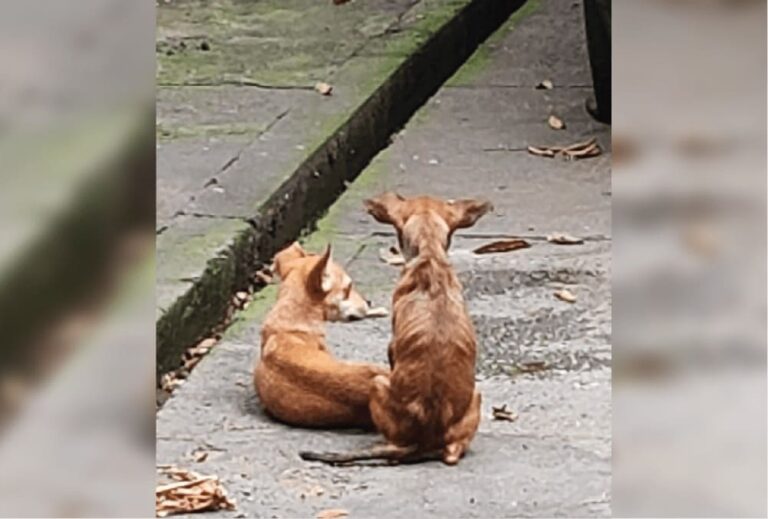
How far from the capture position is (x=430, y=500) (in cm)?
194

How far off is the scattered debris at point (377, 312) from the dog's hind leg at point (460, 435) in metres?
0.41

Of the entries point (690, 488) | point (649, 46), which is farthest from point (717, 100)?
point (690, 488)

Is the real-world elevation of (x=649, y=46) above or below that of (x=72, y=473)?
above

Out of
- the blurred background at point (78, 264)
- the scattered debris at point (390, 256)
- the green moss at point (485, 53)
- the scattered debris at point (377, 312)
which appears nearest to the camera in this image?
the blurred background at point (78, 264)

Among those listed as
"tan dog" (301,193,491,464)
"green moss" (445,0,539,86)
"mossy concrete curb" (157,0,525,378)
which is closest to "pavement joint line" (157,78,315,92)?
"mossy concrete curb" (157,0,525,378)

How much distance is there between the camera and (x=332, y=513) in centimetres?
193

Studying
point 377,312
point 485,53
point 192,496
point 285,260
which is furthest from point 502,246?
point 485,53

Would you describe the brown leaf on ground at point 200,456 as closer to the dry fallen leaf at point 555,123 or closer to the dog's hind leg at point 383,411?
the dog's hind leg at point 383,411

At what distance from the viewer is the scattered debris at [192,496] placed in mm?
1941

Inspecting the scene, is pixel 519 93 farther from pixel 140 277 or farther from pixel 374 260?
pixel 140 277

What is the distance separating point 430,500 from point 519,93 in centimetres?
163

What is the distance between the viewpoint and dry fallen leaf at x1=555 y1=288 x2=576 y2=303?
2.48 meters

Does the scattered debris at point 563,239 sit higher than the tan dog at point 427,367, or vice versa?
the tan dog at point 427,367

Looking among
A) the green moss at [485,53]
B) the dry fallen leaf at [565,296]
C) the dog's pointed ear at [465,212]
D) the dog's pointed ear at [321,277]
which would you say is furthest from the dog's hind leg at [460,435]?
the green moss at [485,53]
